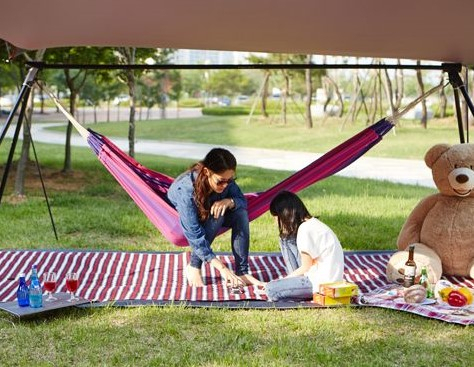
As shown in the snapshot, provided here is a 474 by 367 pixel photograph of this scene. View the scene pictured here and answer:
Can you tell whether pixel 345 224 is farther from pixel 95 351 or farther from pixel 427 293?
pixel 95 351

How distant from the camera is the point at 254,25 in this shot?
9.45ft

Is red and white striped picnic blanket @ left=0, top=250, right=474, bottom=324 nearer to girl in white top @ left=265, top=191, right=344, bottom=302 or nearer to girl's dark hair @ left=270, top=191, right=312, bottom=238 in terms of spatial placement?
girl in white top @ left=265, top=191, right=344, bottom=302

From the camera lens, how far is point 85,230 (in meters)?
4.61

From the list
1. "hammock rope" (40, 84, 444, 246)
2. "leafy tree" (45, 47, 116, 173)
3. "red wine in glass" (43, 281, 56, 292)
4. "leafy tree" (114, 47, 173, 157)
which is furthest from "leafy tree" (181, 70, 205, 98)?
"red wine in glass" (43, 281, 56, 292)

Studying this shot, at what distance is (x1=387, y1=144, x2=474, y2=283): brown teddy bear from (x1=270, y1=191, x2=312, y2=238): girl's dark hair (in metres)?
0.56

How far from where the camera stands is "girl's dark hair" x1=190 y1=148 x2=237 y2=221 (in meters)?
3.07

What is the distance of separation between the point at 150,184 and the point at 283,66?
84cm

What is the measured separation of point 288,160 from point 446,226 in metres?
7.09

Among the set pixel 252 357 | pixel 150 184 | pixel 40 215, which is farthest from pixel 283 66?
pixel 40 215

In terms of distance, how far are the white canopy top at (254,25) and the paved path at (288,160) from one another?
14.4 feet

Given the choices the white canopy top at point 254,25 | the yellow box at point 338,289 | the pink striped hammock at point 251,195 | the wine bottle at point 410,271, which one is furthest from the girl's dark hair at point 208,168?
the wine bottle at point 410,271

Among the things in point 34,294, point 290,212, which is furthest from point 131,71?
point 34,294

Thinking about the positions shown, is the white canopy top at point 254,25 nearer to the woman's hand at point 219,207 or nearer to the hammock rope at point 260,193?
the hammock rope at point 260,193

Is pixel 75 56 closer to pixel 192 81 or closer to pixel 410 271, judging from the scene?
pixel 410 271
